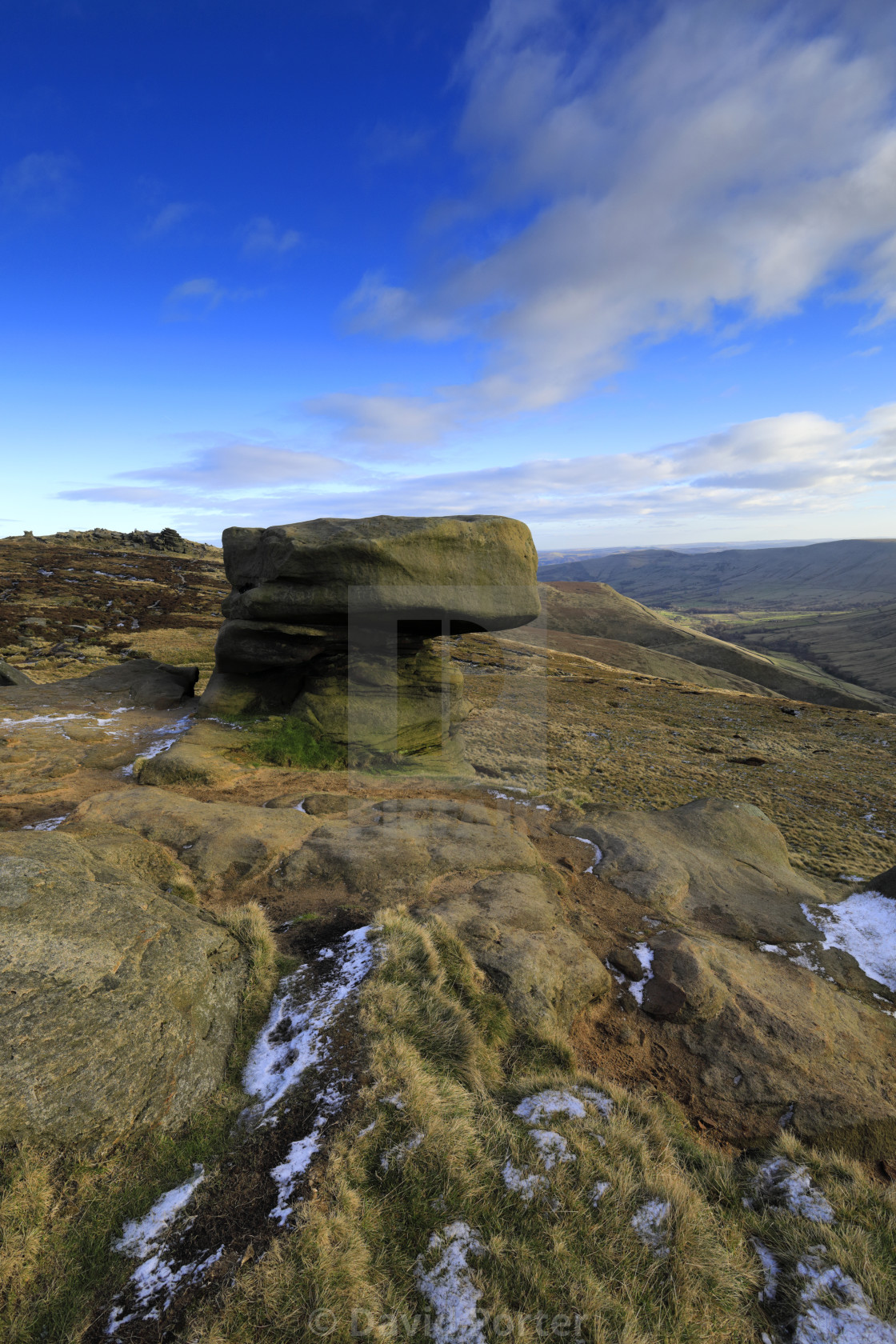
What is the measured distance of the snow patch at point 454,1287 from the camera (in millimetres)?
3637

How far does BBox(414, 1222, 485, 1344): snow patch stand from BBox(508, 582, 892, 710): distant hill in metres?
55.4

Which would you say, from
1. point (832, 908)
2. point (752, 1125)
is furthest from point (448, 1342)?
point (832, 908)

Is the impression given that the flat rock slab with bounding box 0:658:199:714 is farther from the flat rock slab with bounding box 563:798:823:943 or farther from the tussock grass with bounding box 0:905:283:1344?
the tussock grass with bounding box 0:905:283:1344

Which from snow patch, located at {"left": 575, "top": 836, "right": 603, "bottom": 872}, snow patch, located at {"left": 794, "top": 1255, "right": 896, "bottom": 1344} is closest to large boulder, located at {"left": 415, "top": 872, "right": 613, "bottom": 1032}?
snow patch, located at {"left": 575, "top": 836, "right": 603, "bottom": 872}

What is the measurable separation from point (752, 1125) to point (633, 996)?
6.13ft

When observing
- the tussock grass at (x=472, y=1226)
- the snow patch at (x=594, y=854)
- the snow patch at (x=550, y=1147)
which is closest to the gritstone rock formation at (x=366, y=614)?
the snow patch at (x=594, y=854)

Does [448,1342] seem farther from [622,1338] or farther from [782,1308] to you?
[782,1308]

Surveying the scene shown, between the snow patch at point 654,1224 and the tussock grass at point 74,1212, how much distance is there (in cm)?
349

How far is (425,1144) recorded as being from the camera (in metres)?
4.68

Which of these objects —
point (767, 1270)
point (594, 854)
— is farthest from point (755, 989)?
point (767, 1270)

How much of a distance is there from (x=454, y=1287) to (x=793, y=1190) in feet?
11.7

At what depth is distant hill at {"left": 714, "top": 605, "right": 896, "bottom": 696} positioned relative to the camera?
102 meters

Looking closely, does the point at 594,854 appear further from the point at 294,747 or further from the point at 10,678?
the point at 10,678

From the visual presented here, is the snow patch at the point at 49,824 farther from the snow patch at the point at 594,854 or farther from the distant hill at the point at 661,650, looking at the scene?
the distant hill at the point at 661,650
